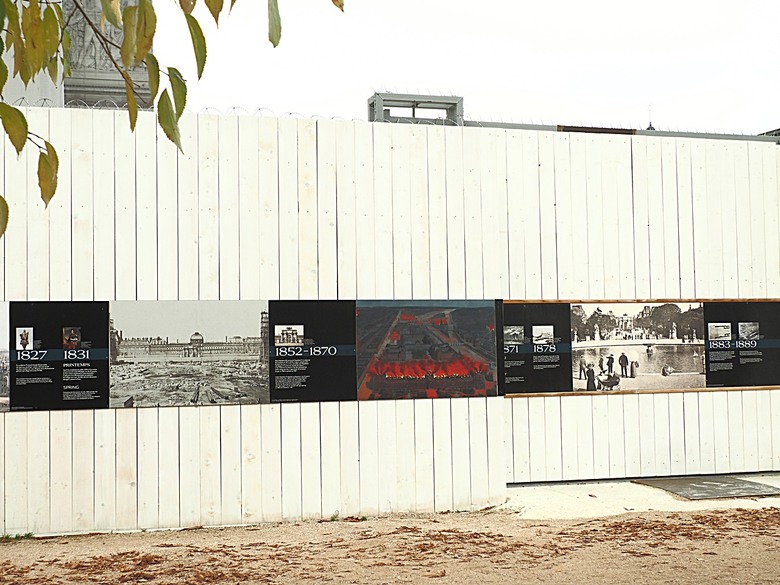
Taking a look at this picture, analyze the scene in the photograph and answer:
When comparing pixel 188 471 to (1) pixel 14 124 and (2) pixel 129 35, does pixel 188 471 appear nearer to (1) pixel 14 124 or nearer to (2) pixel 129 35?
(1) pixel 14 124

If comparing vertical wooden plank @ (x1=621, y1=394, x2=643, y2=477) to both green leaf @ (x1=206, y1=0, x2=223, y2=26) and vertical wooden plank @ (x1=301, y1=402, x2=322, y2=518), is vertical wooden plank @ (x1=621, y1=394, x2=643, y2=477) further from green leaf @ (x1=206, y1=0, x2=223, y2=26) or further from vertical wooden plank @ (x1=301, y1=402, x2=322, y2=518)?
green leaf @ (x1=206, y1=0, x2=223, y2=26)

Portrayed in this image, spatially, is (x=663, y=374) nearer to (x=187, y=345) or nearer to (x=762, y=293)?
(x=762, y=293)

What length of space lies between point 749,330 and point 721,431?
4.20 feet

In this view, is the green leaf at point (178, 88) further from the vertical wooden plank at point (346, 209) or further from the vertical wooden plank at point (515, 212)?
the vertical wooden plank at point (515, 212)

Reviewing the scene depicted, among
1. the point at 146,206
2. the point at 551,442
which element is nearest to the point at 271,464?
the point at 146,206

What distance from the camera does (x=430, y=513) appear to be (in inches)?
380

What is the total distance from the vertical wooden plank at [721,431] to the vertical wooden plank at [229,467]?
5.70 metres

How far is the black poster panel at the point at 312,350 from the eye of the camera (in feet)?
30.7

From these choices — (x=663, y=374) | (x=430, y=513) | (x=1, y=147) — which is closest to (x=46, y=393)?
(x=1, y=147)

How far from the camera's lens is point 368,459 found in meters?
9.55

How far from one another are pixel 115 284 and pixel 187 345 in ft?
3.00

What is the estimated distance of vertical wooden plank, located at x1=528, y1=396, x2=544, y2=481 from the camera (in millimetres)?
10523

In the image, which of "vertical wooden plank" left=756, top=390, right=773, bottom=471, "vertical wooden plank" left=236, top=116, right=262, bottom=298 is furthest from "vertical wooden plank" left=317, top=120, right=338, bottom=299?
"vertical wooden plank" left=756, top=390, right=773, bottom=471

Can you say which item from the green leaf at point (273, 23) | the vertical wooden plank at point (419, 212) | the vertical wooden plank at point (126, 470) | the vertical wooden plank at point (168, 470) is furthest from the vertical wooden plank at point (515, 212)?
the green leaf at point (273, 23)
